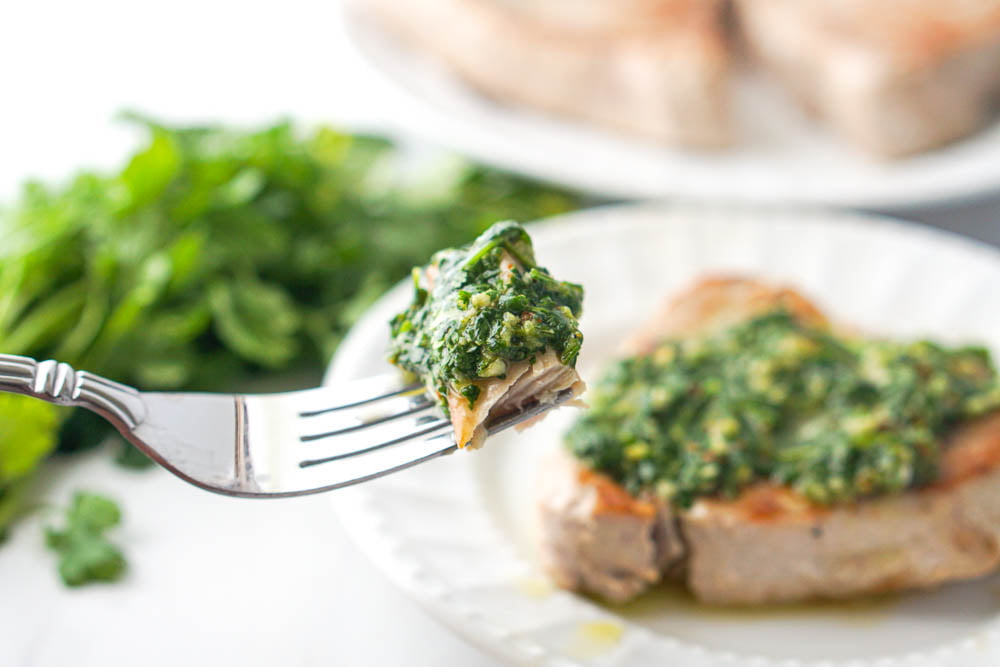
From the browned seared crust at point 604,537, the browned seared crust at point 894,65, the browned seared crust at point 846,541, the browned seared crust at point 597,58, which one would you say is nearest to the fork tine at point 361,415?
the browned seared crust at point 604,537

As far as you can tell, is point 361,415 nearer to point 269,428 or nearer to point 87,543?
point 269,428

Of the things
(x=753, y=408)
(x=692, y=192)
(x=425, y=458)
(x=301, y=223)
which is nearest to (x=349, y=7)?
(x=301, y=223)

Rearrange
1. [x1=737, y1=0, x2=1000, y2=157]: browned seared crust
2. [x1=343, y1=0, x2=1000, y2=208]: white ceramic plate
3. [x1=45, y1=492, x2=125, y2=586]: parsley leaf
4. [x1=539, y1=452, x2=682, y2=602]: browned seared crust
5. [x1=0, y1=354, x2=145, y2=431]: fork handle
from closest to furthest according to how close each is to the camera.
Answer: [x1=0, y1=354, x2=145, y2=431]: fork handle < [x1=539, y1=452, x2=682, y2=602]: browned seared crust < [x1=45, y1=492, x2=125, y2=586]: parsley leaf < [x1=343, y1=0, x2=1000, y2=208]: white ceramic plate < [x1=737, y1=0, x2=1000, y2=157]: browned seared crust

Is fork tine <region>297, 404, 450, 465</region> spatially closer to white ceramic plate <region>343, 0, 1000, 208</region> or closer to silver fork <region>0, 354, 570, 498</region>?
silver fork <region>0, 354, 570, 498</region>

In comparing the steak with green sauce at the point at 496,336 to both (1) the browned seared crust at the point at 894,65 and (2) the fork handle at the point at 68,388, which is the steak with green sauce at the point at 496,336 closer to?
(2) the fork handle at the point at 68,388

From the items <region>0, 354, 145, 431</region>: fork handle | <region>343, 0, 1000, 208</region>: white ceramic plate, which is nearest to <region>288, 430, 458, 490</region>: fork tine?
<region>0, 354, 145, 431</region>: fork handle

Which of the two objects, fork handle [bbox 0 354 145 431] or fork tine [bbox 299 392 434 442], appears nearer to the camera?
fork handle [bbox 0 354 145 431]

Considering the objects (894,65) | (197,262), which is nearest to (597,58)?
(894,65)
